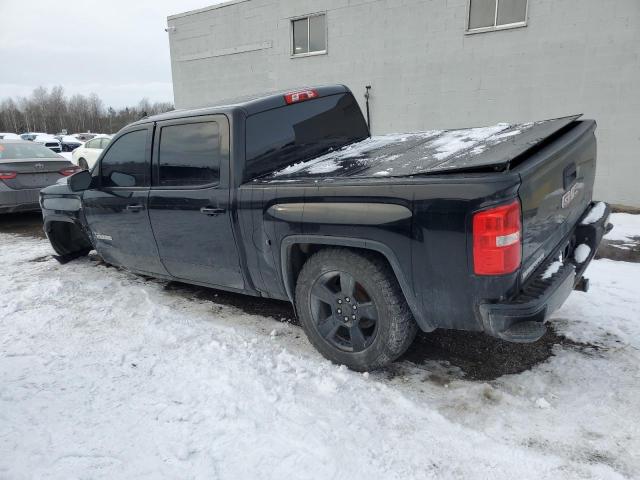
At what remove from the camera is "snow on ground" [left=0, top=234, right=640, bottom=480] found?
7.09 ft

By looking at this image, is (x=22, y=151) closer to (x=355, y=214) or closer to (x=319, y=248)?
(x=319, y=248)

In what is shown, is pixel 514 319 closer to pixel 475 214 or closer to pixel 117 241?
pixel 475 214

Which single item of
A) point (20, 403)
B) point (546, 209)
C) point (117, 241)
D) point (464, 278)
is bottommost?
point (20, 403)

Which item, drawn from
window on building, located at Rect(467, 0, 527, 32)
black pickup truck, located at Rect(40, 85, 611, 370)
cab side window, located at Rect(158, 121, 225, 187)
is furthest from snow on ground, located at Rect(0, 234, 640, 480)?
window on building, located at Rect(467, 0, 527, 32)

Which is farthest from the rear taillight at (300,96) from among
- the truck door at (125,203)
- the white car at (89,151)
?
the white car at (89,151)

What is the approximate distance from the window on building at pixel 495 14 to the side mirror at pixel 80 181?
27.0 feet

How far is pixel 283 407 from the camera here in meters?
2.60

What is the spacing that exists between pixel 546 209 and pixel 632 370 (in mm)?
1246

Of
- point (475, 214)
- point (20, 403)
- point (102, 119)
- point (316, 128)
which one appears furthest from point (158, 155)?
point (102, 119)

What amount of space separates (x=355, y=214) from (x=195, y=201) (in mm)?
1460

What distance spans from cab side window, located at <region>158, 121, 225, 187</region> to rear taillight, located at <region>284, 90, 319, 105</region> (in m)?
0.65

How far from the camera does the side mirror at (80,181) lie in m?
4.34

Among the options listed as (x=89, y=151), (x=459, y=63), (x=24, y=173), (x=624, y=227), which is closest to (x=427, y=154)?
(x=624, y=227)

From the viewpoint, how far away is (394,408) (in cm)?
257
